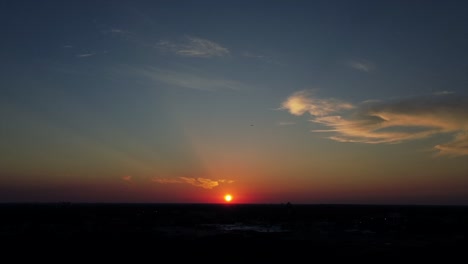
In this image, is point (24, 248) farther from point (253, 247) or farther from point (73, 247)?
point (253, 247)

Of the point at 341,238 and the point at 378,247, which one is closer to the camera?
the point at 378,247

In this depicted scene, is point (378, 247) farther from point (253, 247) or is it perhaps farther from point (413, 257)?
point (253, 247)

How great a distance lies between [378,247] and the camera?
47594 mm

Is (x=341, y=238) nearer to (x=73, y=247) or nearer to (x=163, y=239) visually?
(x=163, y=239)

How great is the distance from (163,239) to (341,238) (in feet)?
78.8

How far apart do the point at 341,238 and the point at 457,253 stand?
17222mm

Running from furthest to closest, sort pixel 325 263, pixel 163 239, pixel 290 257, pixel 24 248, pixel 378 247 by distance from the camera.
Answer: pixel 163 239, pixel 378 247, pixel 24 248, pixel 290 257, pixel 325 263

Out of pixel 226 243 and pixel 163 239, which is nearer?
pixel 226 243

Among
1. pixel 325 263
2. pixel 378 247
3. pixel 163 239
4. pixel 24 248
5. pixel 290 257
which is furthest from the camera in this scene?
pixel 163 239

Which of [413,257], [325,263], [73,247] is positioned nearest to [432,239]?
[413,257]

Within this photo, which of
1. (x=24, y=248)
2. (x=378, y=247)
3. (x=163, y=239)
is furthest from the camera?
(x=163, y=239)

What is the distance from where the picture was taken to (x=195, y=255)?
1626 inches

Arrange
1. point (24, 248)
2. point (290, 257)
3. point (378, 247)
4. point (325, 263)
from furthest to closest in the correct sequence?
point (378, 247) → point (24, 248) → point (290, 257) → point (325, 263)

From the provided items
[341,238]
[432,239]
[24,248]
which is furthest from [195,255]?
[432,239]
